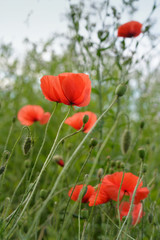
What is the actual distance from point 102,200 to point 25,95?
2.32 meters

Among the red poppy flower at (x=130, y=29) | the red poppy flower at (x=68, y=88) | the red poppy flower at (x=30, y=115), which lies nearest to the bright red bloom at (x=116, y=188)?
the red poppy flower at (x=68, y=88)

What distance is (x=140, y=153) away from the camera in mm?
881

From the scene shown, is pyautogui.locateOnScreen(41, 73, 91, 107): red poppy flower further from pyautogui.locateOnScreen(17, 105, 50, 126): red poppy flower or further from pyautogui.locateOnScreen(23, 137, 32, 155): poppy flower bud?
pyautogui.locateOnScreen(17, 105, 50, 126): red poppy flower

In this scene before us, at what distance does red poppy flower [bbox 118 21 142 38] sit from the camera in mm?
1314

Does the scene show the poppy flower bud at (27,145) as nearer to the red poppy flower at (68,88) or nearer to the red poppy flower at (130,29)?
the red poppy flower at (68,88)

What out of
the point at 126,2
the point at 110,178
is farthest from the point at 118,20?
the point at 110,178

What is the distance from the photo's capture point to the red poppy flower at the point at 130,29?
4.31ft

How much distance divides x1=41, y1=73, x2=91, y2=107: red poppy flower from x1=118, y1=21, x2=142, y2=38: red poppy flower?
25.2 inches

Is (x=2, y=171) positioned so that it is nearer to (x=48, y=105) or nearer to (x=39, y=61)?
(x=39, y=61)

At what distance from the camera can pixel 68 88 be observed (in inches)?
32.0

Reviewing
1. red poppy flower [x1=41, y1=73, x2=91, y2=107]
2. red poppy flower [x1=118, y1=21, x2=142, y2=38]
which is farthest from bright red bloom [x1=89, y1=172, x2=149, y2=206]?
red poppy flower [x1=118, y1=21, x2=142, y2=38]

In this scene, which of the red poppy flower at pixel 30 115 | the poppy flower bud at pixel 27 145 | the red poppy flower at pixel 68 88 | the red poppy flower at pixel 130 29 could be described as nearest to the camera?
the red poppy flower at pixel 68 88

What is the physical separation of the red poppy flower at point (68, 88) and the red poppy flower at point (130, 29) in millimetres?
641

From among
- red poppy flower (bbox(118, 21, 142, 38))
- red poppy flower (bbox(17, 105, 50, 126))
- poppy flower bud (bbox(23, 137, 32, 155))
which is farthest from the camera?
red poppy flower (bbox(17, 105, 50, 126))
